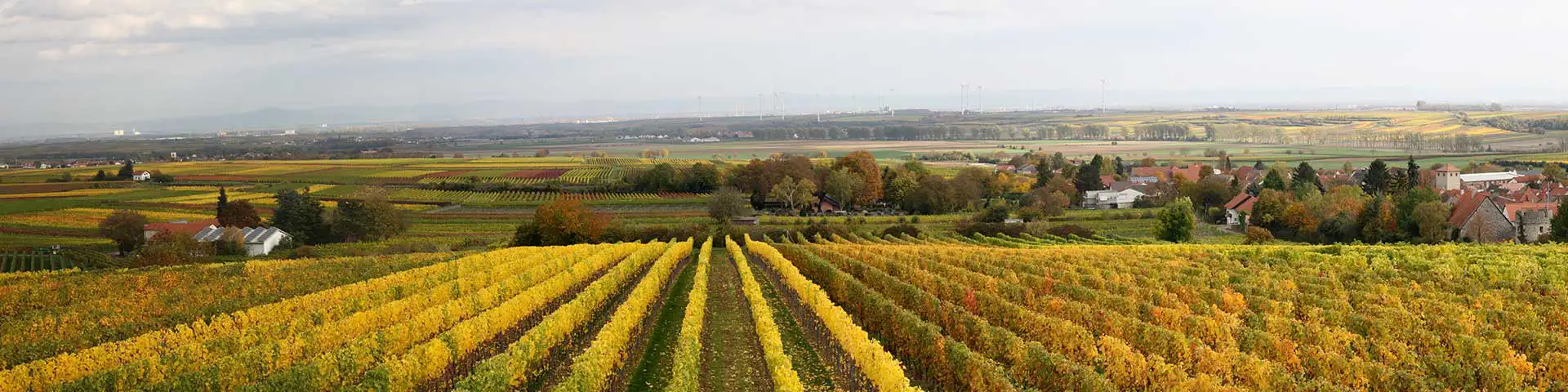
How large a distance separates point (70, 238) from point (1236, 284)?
203 ft

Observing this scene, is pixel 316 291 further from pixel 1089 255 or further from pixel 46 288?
pixel 1089 255

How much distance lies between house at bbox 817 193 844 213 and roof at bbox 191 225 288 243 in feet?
138

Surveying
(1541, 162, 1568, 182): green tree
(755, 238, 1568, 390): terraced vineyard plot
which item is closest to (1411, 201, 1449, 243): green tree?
(755, 238, 1568, 390): terraced vineyard plot

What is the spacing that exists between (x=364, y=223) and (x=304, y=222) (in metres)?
4.22

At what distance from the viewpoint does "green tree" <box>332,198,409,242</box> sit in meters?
61.7

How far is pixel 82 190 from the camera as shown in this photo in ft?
251

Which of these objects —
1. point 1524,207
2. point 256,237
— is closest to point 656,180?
point 256,237

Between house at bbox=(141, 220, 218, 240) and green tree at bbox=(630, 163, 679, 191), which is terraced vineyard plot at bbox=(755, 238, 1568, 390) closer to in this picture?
house at bbox=(141, 220, 218, 240)

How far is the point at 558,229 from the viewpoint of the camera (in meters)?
55.5

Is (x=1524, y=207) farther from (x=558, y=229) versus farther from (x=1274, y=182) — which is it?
(x=558, y=229)

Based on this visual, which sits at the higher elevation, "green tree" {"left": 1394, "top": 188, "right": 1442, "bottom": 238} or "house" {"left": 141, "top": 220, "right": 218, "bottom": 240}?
"house" {"left": 141, "top": 220, "right": 218, "bottom": 240}

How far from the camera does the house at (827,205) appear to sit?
274 feet

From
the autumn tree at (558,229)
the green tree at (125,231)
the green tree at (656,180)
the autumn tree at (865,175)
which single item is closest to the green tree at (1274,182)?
the autumn tree at (865,175)

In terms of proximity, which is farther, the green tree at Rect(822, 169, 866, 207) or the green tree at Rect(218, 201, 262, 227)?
the green tree at Rect(822, 169, 866, 207)
